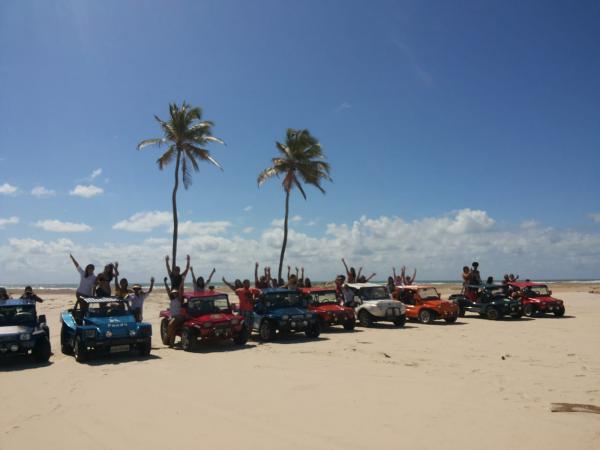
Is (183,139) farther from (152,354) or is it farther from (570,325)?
(570,325)

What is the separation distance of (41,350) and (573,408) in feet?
35.2

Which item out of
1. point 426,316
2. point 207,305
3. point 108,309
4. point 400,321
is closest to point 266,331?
point 207,305

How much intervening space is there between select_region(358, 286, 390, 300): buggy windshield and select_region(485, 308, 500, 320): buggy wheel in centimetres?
517

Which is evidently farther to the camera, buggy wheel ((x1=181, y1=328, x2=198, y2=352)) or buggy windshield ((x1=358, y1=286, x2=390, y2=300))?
buggy windshield ((x1=358, y1=286, x2=390, y2=300))

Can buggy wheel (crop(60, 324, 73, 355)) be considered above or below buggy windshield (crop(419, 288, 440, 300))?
below

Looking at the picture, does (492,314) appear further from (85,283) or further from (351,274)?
(85,283)

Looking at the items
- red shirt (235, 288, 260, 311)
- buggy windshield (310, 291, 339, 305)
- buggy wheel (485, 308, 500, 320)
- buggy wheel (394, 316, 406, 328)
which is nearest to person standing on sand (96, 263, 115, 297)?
red shirt (235, 288, 260, 311)

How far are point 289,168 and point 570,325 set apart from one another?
60.6ft

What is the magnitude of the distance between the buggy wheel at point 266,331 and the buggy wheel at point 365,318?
4.79 meters

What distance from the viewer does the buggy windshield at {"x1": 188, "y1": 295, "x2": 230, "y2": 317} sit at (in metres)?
13.1

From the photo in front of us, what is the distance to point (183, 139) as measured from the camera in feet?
87.4

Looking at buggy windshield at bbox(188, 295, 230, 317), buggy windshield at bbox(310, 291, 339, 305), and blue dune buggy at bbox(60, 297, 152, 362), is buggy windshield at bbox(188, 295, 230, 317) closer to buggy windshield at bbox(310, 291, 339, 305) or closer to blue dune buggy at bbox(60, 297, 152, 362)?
blue dune buggy at bbox(60, 297, 152, 362)

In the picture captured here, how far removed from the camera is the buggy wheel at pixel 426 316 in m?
18.3

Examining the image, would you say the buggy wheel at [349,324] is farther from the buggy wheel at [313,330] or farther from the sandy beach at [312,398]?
the sandy beach at [312,398]
